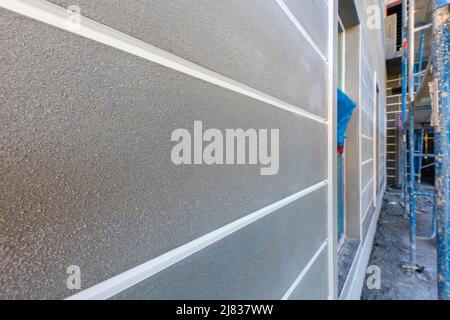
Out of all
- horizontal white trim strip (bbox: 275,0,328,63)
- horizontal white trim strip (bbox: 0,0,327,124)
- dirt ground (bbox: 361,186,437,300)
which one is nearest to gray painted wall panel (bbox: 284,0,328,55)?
horizontal white trim strip (bbox: 275,0,328,63)

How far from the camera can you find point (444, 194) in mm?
856

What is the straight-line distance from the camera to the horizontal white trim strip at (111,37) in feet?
0.70

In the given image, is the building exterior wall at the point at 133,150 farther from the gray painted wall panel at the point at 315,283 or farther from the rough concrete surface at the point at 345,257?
the rough concrete surface at the point at 345,257

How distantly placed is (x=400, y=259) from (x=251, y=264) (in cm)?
263

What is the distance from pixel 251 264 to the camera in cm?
51

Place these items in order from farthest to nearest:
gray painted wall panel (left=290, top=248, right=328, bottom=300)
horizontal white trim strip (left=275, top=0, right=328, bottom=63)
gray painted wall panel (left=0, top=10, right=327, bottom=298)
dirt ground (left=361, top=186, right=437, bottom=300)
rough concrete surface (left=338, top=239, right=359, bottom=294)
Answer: dirt ground (left=361, top=186, right=437, bottom=300) → rough concrete surface (left=338, top=239, right=359, bottom=294) → gray painted wall panel (left=290, top=248, right=328, bottom=300) → horizontal white trim strip (left=275, top=0, right=328, bottom=63) → gray painted wall panel (left=0, top=10, right=327, bottom=298)

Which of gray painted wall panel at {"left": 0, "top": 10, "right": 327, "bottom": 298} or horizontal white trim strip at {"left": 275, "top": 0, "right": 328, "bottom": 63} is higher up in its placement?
horizontal white trim strip at {"left": 275, "top": 0, "right": 328, "bottom": 63}

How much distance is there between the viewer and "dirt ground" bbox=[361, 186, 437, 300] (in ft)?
5.99

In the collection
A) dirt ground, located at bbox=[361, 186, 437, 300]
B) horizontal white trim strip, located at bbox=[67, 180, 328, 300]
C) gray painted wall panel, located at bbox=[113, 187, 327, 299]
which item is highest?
horizontal white trim strip, located at bbox=[67, 180, 328, 300]

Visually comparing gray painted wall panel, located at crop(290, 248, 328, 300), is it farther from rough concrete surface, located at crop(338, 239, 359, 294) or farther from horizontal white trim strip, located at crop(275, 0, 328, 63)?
horizontal white trim strip, located at crop(275, 0, 328, 63)

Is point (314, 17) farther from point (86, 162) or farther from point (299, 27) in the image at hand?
point (86, 162)

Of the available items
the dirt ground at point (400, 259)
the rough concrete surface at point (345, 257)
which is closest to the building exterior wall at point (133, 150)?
the rough concrete surface at point (345, 257)

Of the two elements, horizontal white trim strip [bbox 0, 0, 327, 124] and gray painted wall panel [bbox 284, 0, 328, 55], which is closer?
horizontal white trim strip [bbox 0, 0, 327, 124]

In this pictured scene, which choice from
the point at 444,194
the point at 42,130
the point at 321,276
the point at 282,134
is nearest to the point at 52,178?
the point at 42,130
